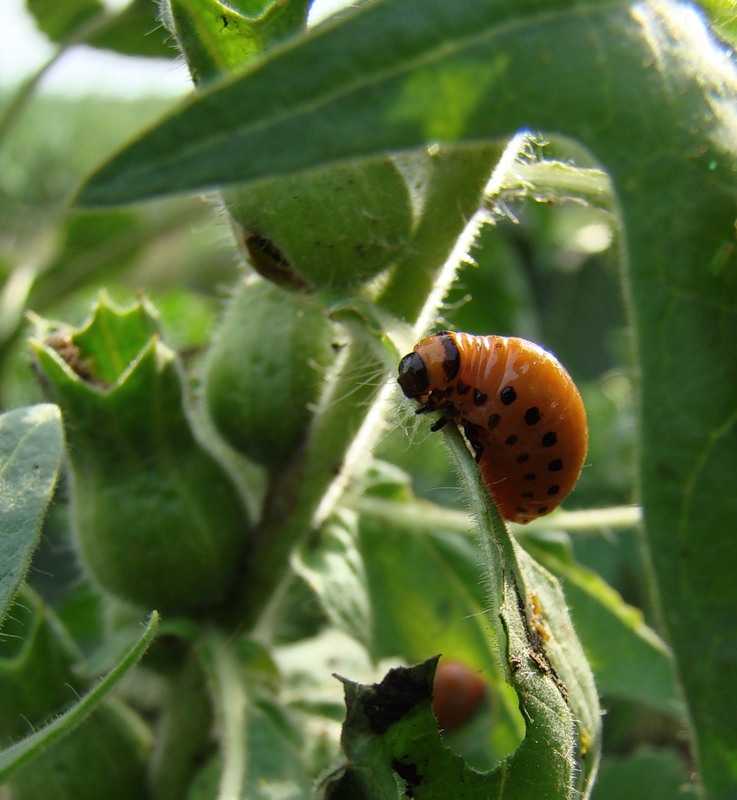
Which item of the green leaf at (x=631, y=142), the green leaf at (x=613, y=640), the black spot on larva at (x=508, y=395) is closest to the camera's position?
the green leaf at (x=631, y=142)

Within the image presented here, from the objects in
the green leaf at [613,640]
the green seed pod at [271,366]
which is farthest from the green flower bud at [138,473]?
the green leaf at [613,640]

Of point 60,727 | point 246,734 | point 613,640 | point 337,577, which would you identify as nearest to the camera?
point 60,727

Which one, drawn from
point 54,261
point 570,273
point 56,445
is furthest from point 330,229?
point 570,273

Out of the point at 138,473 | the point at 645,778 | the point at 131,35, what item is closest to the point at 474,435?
the point at 138,473

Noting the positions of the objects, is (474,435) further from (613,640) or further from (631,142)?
(613,640)

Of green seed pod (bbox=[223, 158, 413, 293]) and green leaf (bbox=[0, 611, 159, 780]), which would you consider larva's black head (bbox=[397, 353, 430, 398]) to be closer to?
green seed pod (bbox=[223, 158, 413, 293])

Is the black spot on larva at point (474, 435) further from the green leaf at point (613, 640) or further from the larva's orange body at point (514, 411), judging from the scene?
the green leaf at point (613, 640)

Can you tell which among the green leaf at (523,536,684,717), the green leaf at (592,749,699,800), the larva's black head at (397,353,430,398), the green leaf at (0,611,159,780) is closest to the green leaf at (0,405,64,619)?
the green leaf at (0,611,159,780)
